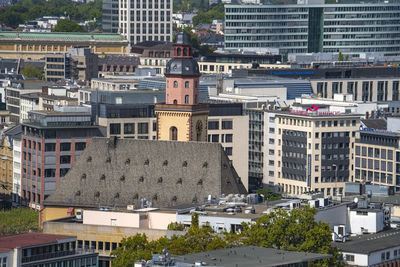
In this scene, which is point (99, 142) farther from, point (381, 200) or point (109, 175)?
point (381, 200)

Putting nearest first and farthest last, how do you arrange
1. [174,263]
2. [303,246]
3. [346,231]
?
[174,263] < [303,246] < [346,231]

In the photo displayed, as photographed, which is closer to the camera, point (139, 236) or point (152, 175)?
point (139, 236)

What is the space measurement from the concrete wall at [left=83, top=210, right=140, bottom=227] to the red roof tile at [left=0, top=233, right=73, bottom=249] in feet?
50.5

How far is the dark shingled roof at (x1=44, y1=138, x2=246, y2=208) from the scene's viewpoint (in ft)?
613

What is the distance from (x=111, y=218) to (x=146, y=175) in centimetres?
1865

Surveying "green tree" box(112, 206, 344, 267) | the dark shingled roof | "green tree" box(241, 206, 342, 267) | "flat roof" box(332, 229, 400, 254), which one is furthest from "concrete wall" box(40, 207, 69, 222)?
"green tree" box(241, 206, 342, 267)

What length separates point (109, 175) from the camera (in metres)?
193

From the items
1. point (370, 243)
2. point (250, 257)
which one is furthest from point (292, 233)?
point (250, 257)

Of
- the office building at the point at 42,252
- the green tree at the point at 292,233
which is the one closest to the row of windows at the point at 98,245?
the office building at the point at 42,252

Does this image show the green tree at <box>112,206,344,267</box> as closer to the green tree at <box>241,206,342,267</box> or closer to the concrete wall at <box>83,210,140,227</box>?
the green tree at <box>241,206,342,267</box>

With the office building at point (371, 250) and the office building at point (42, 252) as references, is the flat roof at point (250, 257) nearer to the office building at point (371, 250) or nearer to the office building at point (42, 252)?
the office building at point (371, 250)

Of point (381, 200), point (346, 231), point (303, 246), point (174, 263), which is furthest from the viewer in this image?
point (381, 200)

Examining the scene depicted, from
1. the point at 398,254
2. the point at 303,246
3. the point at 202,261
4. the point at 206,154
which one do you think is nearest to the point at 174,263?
the point at 202,261

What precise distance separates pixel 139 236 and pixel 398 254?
78.3 feet
